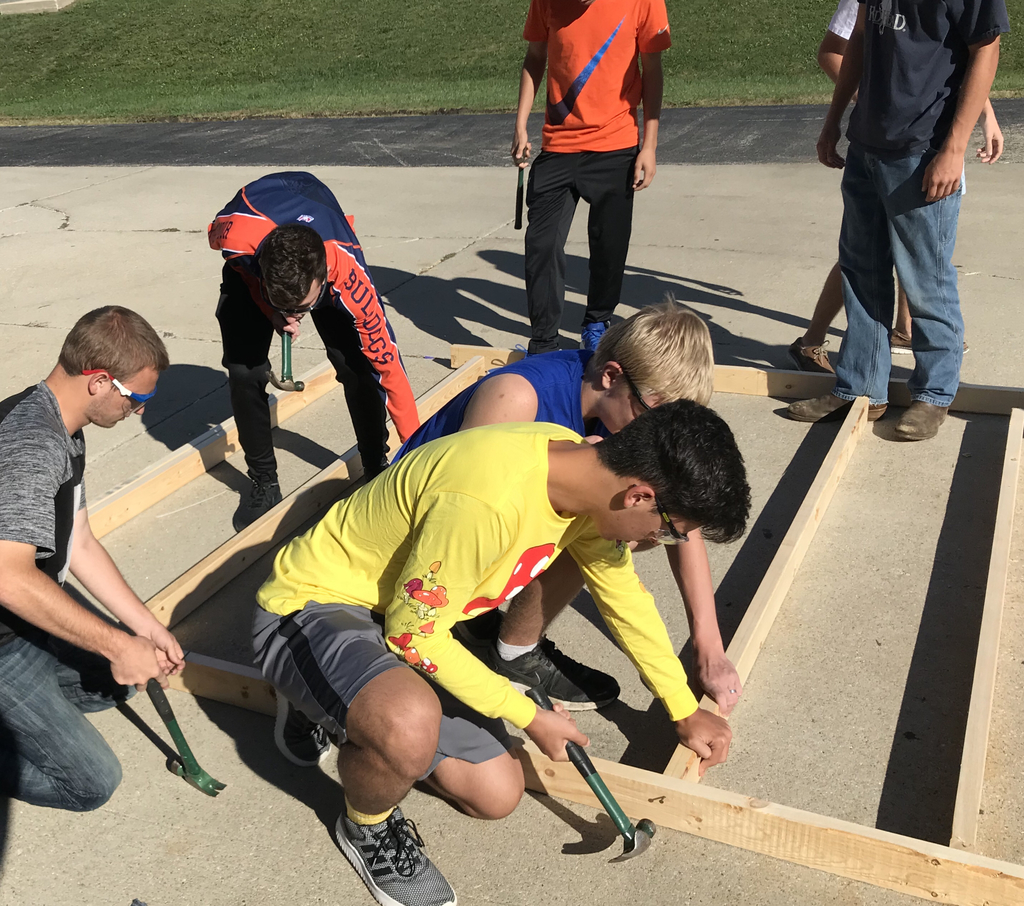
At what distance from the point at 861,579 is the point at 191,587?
2442mm

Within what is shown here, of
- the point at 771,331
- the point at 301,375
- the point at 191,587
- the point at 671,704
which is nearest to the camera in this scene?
the point at 671,704

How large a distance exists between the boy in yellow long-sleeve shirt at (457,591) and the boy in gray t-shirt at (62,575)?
0.44 metres

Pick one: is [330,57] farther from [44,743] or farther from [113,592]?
[44,743]

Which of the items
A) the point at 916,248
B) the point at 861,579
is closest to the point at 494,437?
the point at 861,579

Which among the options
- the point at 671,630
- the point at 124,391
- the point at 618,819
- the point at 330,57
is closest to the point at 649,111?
the point at 671,630

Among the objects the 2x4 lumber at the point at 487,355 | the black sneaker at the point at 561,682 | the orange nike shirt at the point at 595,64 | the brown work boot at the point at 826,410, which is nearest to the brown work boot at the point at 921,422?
the brown work boot at the point at 826,410

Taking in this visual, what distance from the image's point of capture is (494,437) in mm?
2240

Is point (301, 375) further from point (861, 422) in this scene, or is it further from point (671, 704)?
point (671, 704)

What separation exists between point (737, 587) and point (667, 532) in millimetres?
1672

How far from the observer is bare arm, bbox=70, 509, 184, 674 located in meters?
2.75

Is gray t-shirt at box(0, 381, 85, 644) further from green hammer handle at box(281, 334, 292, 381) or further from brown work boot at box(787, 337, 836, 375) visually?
brown work boot at box(787, 337, 836, 375)

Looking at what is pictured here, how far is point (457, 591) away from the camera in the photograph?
2186mm

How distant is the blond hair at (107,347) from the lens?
257 cm

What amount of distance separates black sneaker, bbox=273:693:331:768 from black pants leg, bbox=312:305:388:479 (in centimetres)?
155
